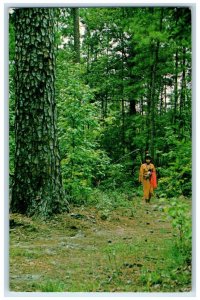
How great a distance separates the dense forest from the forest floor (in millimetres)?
283

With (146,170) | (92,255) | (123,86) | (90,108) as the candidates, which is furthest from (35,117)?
(123,86)

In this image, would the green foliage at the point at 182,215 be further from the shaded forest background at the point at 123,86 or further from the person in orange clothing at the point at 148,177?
the person in orange clothing at the point at 148,177

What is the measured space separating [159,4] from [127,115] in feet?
34.6

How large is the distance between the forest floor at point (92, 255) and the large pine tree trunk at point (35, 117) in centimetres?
30

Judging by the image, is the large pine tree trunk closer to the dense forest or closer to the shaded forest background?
the dense forest

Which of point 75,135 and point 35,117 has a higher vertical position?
point 35,117

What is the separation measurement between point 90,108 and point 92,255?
330 cm

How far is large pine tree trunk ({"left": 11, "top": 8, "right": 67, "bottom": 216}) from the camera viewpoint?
5.34 m

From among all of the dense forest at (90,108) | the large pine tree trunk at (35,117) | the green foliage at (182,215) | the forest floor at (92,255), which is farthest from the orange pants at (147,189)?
the green foliage at (182,215)

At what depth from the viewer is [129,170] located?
1305cm

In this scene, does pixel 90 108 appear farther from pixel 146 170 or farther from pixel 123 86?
pixel 123 86

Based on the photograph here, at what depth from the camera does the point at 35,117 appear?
17.8 ft
